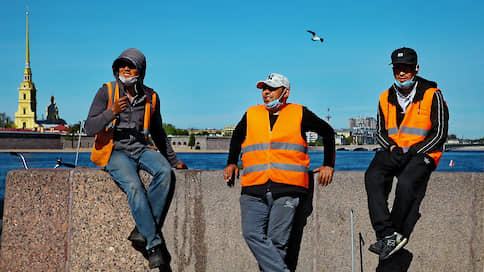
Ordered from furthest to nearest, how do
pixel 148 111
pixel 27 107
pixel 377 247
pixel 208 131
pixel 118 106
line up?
pixel 208 131
pixel 27 107
pixel 148 111
pixel 118 106
pixel 377 247

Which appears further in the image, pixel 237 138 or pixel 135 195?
pixel 237 138

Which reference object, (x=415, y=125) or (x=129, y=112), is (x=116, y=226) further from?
(x=415, y=125)

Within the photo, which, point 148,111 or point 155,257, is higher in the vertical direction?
point 148,111

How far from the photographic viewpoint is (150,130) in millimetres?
3959

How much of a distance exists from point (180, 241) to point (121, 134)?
92cm

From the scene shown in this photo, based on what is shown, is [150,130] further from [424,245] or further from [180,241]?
[424,245]

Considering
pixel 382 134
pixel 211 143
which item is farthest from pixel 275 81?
pixel 211 143

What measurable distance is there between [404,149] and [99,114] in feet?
6.97

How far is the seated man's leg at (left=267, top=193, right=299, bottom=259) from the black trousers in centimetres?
52

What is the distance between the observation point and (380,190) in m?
3.40

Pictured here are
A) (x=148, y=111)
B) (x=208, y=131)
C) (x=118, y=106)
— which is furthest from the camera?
(x=208, y=131)

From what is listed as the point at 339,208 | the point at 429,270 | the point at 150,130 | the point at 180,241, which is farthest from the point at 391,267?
the point at 150,130

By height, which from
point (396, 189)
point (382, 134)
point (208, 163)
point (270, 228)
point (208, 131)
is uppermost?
point (208, 131)

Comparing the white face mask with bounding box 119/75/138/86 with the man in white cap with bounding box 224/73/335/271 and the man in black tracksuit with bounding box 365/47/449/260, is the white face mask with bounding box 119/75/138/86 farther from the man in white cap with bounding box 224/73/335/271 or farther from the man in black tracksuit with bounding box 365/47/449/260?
the man in black tracksuit with bounding box 365/47/449/260
